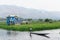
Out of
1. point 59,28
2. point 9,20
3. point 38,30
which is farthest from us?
point 9,20

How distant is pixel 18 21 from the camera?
29922mm

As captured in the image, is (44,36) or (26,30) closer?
(44,36)

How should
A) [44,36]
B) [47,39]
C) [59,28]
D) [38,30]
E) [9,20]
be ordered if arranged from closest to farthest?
[47,39] < [44,36] < [38,30] < [59,28] < [9,20]

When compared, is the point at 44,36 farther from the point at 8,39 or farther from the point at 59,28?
the point at 59,28

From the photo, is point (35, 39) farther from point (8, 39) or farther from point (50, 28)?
point (50, 28)

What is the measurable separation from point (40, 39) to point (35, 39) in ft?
1.24

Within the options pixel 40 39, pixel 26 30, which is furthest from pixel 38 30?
pixel 40 39

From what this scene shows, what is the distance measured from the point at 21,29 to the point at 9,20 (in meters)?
5.86

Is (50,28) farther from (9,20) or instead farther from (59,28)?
(9,20)

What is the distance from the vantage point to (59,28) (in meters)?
24.9

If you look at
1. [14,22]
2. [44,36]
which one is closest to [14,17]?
[14,22]

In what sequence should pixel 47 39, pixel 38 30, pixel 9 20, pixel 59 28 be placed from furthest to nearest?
pixel 9 20
pixel 59 28
pixel 38 30
pixel 47 39

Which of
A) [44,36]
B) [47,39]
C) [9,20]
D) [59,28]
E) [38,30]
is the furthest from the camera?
[9,20]

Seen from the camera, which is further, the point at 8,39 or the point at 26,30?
the point at 26,30
